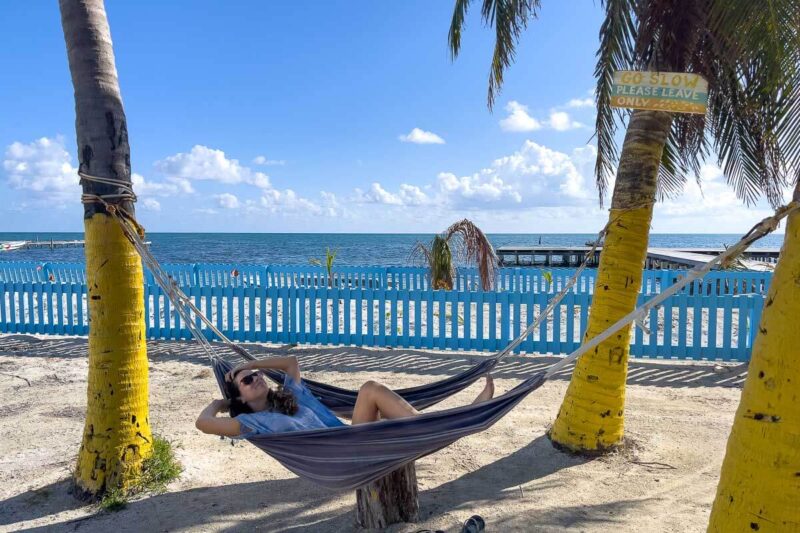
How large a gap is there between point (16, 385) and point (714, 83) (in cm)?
650

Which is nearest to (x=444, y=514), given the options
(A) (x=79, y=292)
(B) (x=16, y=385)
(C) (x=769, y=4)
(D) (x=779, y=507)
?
(D) (x=779, y=507)

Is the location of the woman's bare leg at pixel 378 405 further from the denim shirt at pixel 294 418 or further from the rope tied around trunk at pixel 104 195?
the rope tied around trunk at pixel 104 195

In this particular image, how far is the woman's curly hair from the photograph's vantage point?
8.86 ft

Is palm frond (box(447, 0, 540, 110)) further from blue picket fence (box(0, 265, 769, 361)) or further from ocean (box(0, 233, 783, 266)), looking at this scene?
ocean (box(0, 233, 783, 266))

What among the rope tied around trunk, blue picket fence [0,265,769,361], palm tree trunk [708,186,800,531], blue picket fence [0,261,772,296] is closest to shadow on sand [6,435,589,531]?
palm tree trunk [708,186,800,531]

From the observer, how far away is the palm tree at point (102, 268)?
2.79 m

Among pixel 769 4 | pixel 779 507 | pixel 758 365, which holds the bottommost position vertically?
pixel 779 507

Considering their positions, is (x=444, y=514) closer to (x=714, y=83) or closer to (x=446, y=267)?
(x=714, y=83)

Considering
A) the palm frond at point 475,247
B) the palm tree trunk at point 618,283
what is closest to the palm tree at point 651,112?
the palm tree trunk at point 618,283

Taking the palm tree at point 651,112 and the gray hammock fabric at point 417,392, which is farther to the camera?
the gray hammock fabric at point 417,392

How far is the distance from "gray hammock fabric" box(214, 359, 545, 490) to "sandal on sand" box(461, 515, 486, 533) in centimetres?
54

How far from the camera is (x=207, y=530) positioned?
2.54 m

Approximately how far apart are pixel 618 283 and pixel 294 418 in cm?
209

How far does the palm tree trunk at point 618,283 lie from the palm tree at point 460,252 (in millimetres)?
6271
